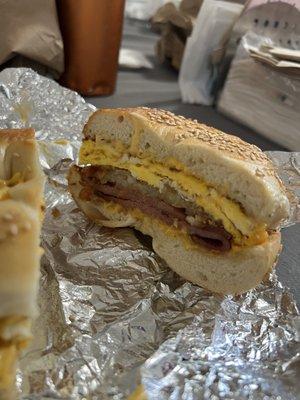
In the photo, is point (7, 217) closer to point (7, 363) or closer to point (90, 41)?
point (7, 363)

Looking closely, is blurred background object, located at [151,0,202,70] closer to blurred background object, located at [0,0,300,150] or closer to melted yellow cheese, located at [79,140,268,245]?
blurred background object, located at [0,0,300,150]

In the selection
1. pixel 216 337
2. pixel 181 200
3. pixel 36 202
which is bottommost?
pixel 216 337

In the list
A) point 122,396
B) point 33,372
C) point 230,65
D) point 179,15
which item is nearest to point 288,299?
point 122,396

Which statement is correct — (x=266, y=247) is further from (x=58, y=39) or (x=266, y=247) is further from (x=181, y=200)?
(x=58, y=39)

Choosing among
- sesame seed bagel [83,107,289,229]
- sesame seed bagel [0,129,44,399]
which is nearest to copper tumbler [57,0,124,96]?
sesame seed bagel [83,107,289,229]

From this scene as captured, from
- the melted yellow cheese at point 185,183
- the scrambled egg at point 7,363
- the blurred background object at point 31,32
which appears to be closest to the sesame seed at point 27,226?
the scrambled egg at point 7,363

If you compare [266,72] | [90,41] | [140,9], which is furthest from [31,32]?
[140,9]

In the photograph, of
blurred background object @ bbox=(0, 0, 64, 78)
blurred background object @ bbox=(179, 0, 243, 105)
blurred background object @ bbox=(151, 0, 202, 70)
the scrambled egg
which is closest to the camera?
the scrambled egg
